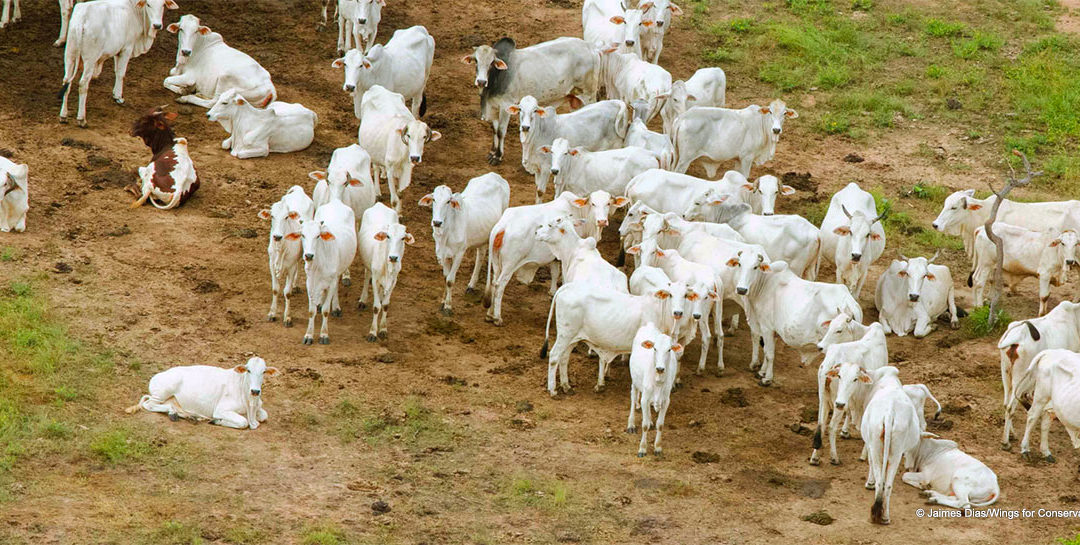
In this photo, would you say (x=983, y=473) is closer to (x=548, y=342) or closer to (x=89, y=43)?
(x=548, y=342)

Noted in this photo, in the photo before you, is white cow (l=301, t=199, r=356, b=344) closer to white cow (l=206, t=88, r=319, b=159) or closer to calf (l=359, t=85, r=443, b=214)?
calf (l=359, t=85, r=443, b=214)

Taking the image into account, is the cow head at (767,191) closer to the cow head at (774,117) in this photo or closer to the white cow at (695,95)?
the cow head at (774,117)

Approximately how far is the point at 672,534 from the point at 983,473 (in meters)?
3.18

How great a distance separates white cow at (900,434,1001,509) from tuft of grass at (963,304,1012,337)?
3654mm

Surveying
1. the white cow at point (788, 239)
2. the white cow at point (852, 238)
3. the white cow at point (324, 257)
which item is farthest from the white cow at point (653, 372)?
the white cow at point (852, 238)

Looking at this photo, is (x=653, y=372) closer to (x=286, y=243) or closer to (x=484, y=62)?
(x=286, y=243)

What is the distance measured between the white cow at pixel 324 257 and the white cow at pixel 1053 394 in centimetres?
754

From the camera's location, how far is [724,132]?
19875mm

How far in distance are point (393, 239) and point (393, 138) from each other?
3371 millimetres

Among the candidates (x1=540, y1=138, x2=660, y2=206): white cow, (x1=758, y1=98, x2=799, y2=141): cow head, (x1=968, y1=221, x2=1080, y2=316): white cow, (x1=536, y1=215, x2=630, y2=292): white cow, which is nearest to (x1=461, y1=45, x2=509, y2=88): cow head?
(x1=540, y1=138, x2=660, y2=206): white cow

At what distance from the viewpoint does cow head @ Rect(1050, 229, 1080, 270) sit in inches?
661

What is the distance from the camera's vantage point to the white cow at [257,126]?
Result: 788 inches

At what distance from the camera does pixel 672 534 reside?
494 inches

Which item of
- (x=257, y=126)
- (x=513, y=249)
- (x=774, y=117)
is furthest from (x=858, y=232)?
(x=257, y=126)
